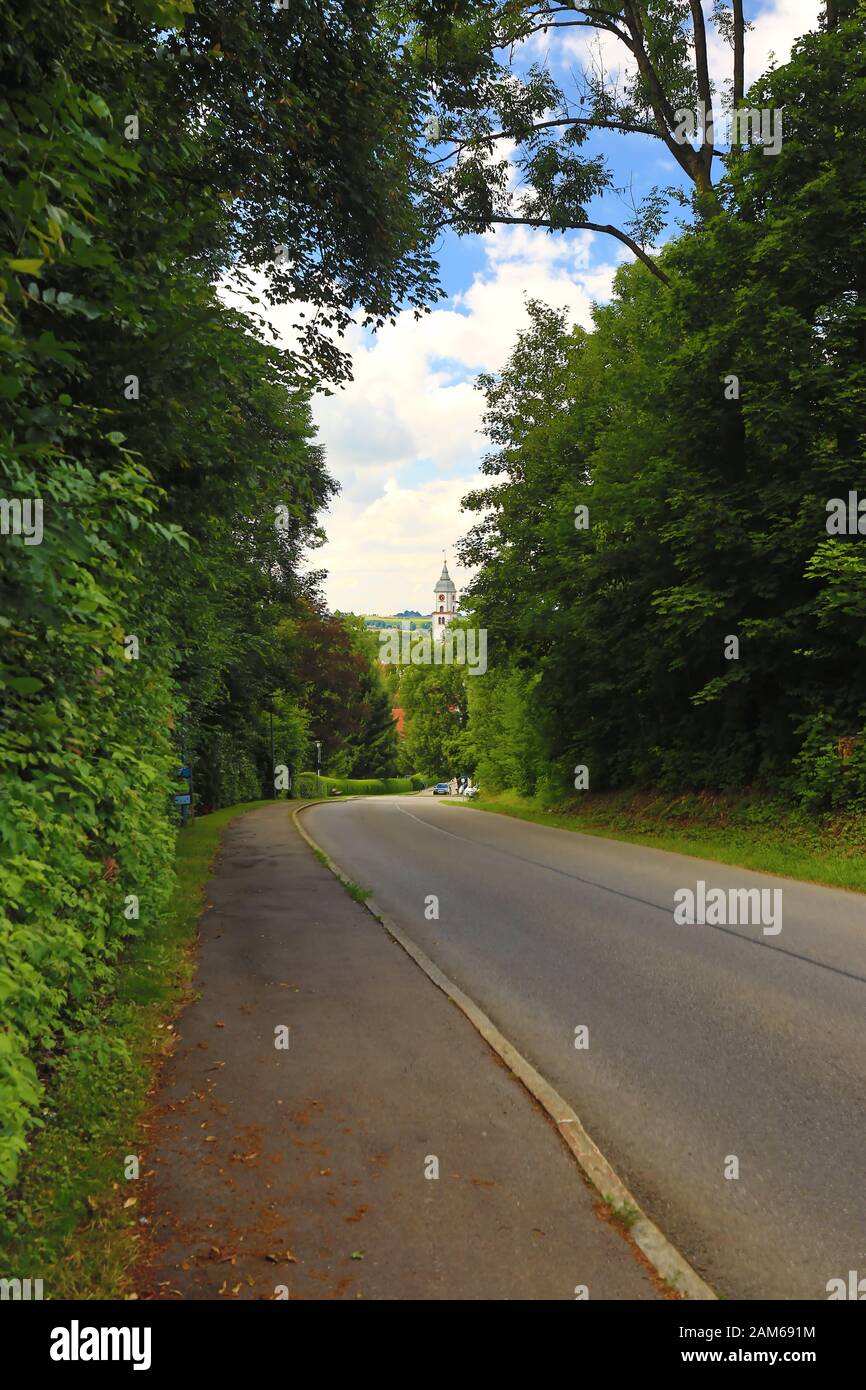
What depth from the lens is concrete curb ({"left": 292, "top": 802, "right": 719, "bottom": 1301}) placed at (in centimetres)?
323

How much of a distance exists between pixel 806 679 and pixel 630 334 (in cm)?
1531

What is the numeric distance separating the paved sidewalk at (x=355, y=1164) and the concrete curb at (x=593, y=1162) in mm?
79

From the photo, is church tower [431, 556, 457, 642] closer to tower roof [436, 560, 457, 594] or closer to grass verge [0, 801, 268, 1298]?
tower roof [436, 560, 457, 594]

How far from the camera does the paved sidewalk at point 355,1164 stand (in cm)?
328

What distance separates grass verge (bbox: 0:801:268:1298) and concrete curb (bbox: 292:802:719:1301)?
2.07m

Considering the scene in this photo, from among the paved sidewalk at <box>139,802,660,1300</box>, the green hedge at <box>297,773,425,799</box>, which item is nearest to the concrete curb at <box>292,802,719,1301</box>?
the paved sidewalk at <box>139,802,660,1300</box>

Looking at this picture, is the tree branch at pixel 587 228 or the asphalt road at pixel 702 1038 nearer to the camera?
the asphalt road at pixel 702 1038

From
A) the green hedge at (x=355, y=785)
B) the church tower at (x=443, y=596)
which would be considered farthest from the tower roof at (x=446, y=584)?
Result: the green hedge at (x=355, y=785)

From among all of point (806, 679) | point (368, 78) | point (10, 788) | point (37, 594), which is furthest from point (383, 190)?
point (806, 679)

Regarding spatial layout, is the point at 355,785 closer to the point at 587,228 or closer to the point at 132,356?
the point at 587,228

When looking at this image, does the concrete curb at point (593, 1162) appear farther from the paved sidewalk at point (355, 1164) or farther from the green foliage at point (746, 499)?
the green foliage at point (746, 499)

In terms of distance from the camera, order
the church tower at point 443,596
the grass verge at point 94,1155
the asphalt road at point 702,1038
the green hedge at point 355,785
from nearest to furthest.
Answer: the grass verge at point 94,1155, the asphalt road at point 702,1038, the green hedge at point 355,785, the church tower at point 443,596

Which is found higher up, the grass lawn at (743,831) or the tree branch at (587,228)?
the tree branch at (587,228)
